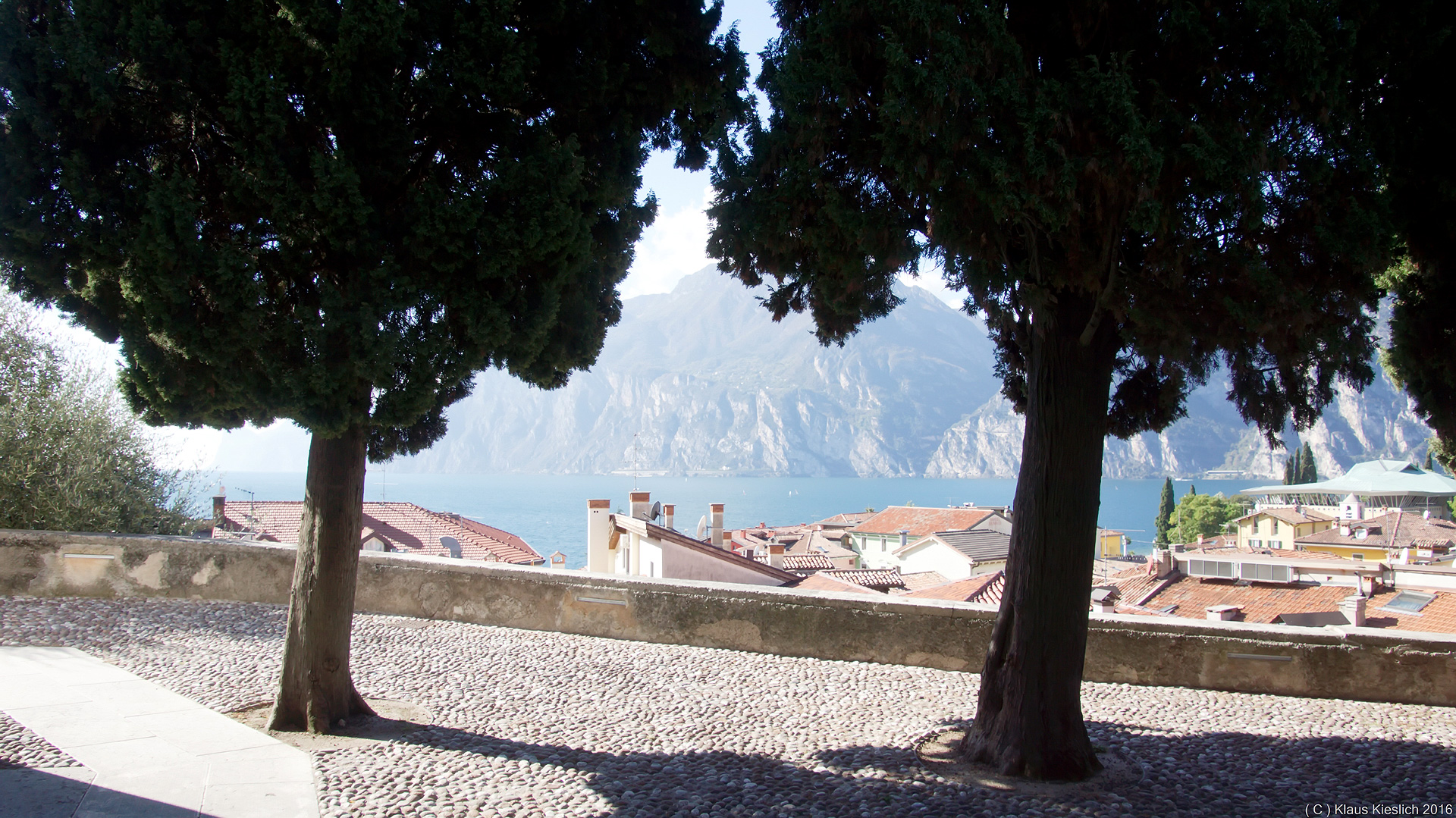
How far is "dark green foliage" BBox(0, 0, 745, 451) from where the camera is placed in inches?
179

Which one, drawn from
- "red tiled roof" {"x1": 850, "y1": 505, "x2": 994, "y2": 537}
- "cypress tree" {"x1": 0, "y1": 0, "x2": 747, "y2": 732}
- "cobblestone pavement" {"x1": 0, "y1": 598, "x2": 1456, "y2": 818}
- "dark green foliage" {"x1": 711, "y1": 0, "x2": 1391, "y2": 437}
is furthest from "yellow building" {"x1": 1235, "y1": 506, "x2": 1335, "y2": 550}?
"cypress tree" {"x1": 0, "y1": 0, "x2": 747, "y2": 732}

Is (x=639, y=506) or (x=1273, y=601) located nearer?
(x=639, y=506)

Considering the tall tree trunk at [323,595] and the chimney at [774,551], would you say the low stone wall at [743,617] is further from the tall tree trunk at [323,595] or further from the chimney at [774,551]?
the chimney at [774,551]

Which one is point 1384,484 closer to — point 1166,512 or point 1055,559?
point 1166,512

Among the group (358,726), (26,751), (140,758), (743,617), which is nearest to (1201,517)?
(743,617)

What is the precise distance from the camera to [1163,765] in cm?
499

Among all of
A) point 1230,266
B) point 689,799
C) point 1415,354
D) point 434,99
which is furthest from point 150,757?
point 1415,354

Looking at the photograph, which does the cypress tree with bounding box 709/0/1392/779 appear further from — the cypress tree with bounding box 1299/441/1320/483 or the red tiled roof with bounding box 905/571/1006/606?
the cypress tree with bounding box 1299/441/1320/483

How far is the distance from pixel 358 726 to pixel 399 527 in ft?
88.7

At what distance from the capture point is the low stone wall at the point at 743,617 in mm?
6750

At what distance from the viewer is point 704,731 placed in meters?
5.59

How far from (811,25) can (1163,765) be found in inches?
200

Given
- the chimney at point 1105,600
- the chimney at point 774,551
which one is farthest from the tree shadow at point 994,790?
the chimney at point 774,551

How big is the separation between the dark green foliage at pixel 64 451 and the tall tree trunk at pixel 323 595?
24.2 feet
